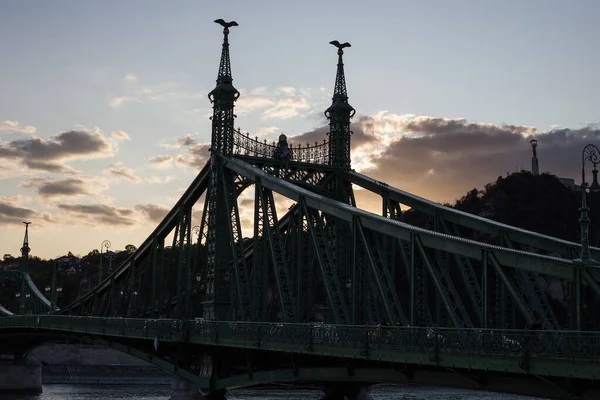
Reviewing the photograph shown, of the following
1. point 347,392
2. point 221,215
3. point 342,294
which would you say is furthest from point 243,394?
point 342,294

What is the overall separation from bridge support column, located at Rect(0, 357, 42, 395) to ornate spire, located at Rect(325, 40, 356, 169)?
55.9 metres

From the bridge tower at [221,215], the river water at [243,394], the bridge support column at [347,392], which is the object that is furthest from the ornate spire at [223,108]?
the river water at [243,394]

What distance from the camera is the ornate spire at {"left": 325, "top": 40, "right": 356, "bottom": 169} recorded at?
52.8m

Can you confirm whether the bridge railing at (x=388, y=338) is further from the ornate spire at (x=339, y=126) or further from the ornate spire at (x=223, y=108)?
the ornate spire at (x=339, y=126)

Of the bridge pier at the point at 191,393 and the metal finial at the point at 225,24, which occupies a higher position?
the metal finial at the point at 225,24

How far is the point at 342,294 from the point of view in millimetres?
38188

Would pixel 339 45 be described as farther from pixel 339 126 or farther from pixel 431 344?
pixel 431 344

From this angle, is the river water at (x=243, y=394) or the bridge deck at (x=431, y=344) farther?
the river water at (x=243, y=394)

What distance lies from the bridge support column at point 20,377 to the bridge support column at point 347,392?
58.2 m

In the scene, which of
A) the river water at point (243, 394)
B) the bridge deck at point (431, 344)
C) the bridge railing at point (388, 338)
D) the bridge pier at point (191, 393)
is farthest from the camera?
→ the river water at point (243, 394)

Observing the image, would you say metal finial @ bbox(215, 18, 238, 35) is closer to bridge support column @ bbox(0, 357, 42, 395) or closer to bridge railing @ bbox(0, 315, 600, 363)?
bridge railing @ bbox(0, 315, 600, 363)

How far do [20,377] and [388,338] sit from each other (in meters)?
74.2

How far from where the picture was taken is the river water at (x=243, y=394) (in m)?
88.2

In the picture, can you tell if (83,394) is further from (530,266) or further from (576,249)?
(530,266)
